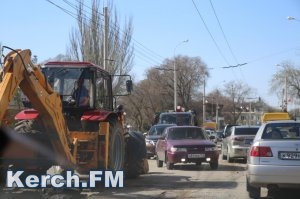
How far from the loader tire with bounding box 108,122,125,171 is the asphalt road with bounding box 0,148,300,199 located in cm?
57

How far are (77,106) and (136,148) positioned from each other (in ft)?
9.53

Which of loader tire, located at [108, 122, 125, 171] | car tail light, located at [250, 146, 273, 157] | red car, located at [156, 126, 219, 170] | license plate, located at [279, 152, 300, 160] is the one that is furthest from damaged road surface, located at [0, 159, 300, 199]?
red car, located at [156, 126, 219, 170]

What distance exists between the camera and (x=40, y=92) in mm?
9570

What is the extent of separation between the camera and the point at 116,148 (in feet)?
41.3

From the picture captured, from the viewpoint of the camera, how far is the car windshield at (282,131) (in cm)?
990

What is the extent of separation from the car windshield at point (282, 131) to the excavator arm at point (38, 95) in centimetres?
400

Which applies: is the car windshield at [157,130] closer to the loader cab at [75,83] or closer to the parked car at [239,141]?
the parked car at [239,141]

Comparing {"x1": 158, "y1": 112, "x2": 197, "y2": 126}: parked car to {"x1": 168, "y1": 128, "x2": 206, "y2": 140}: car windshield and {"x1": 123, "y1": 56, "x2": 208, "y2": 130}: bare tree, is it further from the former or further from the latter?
{"x1": 123, "y1": 56, "x2": 208, "y2": 130}: bare tree

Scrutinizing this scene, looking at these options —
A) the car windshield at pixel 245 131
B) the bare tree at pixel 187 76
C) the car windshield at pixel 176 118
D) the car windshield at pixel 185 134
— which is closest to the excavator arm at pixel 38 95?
the car windshield at pixel 185 134

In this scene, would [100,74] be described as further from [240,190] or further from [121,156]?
[240,190]

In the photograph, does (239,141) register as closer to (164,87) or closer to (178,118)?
(178,118)

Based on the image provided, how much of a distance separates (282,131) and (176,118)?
21.1 m

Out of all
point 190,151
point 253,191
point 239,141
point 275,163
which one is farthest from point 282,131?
point 239,141

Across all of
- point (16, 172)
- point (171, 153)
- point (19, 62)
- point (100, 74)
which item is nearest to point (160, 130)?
point (171, 153)
